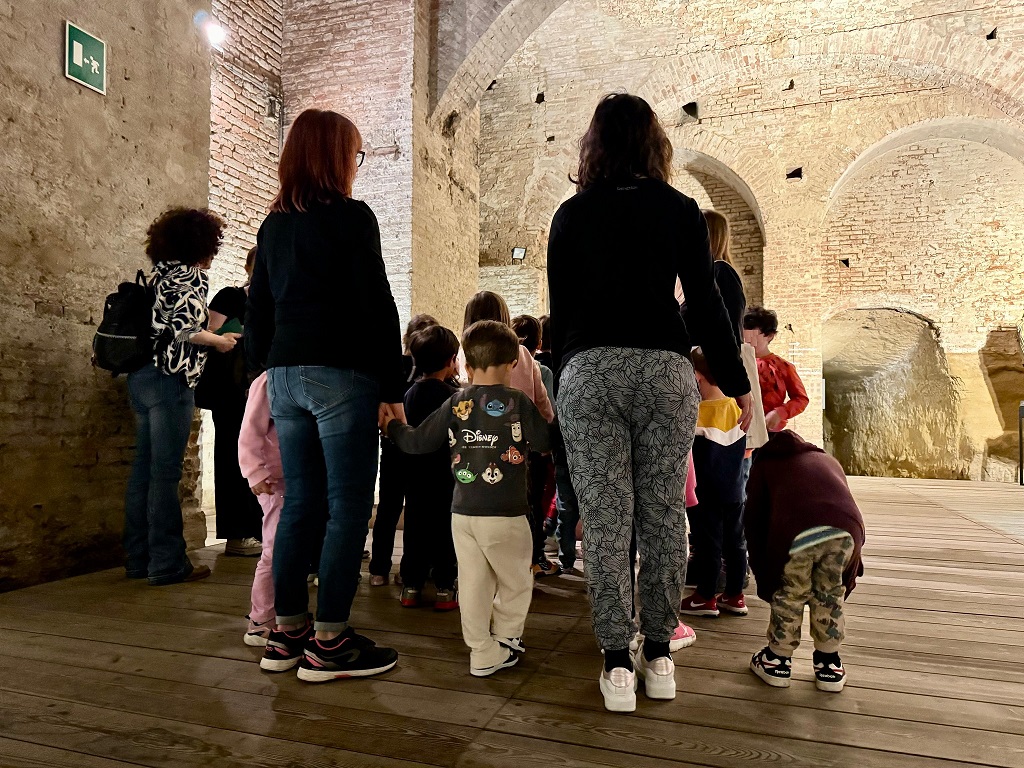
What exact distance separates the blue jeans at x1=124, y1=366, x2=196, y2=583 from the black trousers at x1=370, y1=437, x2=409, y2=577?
900mm

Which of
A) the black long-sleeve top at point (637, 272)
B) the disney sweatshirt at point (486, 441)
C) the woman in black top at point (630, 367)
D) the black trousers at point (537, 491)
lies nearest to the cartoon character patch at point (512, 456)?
the disney sweatshirt at point (486, 441)

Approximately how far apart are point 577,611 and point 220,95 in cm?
576

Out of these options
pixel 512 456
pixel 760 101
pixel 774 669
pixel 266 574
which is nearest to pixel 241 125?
pixel 266 574

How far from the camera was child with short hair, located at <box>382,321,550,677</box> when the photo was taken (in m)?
2.07

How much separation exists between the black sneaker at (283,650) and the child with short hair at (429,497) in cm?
71

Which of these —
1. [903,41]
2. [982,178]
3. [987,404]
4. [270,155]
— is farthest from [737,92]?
[270,155]

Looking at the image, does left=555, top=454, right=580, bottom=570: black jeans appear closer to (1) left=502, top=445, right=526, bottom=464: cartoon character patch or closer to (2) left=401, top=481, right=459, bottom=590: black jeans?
(2) left=401, top=481, right=459, bottom=590: black jeans

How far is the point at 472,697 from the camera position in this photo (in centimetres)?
186

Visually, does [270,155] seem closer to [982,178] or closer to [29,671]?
[29,671]

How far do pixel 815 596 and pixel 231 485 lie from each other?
280 centimetres

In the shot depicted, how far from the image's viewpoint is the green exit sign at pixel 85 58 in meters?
3.18

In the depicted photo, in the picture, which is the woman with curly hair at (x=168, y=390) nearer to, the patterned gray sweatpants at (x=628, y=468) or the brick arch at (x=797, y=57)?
the patterned gray sweatpants at (x=628, y=468)

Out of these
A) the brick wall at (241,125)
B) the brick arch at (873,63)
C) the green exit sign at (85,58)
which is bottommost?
the green exit sign at (85,58)

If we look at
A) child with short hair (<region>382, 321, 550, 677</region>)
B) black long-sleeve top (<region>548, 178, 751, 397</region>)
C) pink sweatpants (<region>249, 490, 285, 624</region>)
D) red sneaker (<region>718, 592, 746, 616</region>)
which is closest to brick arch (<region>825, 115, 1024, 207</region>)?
red sneaker (<region>718, 592, 746, 616</region>)
